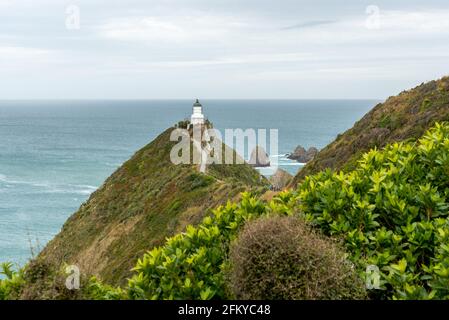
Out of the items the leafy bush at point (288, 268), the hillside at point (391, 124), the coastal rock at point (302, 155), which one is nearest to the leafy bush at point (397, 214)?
the leafy bush at point (288, 268)

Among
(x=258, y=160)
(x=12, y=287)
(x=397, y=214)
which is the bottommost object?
(x=258, y=160)

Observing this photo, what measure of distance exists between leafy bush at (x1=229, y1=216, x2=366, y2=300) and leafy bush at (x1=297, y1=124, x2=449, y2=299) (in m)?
0.65

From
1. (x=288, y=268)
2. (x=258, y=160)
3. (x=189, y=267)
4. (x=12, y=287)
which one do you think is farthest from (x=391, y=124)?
(x=258, y=160)

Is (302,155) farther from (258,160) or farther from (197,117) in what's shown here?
(197,117)

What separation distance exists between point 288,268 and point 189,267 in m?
1.70

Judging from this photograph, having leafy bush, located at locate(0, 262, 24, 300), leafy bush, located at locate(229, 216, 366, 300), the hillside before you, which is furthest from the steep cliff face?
leafy bush, located at locate(229, 216, 366, 300)

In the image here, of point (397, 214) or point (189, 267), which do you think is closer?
point (189, 267)

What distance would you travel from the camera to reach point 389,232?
7395 millimetres

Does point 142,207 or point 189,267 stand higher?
point 189,267

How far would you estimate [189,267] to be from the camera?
743 centimetres

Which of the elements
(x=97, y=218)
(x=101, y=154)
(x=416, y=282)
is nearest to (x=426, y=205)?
(x=416, y=282)
